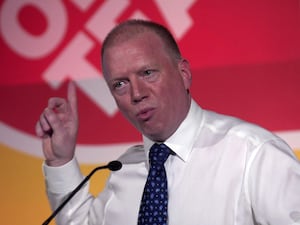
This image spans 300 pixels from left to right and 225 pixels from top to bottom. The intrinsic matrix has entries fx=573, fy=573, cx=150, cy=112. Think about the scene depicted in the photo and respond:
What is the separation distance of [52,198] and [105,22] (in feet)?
2.69

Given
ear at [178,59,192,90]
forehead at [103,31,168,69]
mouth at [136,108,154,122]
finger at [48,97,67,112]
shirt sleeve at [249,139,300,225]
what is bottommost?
shirt sleeve at [249,139,300,225]

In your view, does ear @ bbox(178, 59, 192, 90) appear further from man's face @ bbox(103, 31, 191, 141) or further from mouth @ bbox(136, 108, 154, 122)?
mouth @ bbox(136, 108, 154, 122)

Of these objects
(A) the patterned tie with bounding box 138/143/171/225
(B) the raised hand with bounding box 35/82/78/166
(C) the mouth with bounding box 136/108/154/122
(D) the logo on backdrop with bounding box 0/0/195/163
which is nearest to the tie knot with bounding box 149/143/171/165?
(A) the patterned tie with bounding box 138/143/171/225

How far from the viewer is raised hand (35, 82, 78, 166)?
1.54 meters

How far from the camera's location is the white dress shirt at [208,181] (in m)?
1.29

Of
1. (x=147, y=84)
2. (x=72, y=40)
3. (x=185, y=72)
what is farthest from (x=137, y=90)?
(x=72, y=40)

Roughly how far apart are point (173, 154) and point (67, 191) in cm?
34

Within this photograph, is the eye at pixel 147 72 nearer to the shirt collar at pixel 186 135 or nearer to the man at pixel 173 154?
the man at pixel 173 154

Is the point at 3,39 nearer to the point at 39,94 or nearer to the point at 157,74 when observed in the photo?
the point at 39,94

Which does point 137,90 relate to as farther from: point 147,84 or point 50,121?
point 50,121

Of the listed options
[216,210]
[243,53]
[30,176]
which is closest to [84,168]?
[30,176]

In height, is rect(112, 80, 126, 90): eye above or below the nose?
above

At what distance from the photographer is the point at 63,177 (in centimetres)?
162

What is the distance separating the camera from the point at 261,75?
205 centimetres
